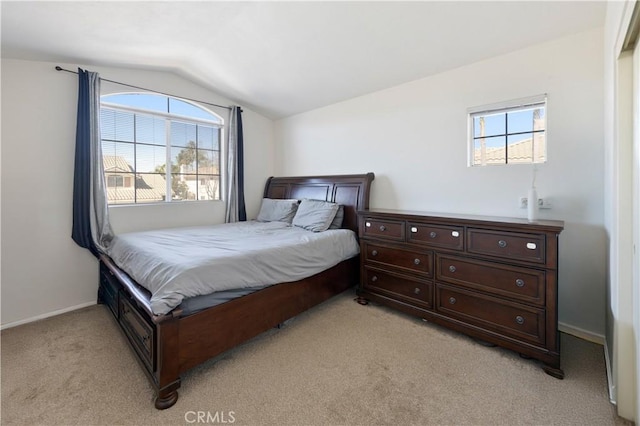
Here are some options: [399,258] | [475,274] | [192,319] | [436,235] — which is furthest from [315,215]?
[192,319]

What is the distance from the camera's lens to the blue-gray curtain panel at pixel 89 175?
2.83 meters

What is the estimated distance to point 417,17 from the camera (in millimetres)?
2199

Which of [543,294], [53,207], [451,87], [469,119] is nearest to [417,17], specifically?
[451,87]

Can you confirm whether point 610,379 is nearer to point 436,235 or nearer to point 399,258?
point 436,235

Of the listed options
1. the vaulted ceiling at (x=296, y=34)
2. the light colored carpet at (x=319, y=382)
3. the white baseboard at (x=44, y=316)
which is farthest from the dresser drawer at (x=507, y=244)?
the white baseboard at (x=44, y=316)

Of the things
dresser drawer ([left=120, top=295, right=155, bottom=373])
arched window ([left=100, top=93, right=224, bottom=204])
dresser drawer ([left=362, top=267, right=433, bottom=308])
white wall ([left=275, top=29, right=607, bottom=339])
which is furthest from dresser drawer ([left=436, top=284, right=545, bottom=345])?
arched window ([left=100, top=93, right=224, bottom=204])

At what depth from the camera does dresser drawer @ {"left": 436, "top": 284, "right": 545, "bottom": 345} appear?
6.26ft

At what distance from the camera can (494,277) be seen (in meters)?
2.08

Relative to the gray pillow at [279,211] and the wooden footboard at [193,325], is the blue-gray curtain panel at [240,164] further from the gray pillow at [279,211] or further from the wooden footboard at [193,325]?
the wooden footboard at [193,325]

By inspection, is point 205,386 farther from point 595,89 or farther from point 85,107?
point 595,89

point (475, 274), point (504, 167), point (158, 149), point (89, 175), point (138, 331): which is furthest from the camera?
point (158, 149)

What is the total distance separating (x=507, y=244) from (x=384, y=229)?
1.02 meters

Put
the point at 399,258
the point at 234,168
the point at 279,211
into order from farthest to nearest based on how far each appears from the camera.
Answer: the point at 234,168 → the point at 279,211 → the point at 399,258

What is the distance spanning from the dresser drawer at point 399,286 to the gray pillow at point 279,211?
1.34m
